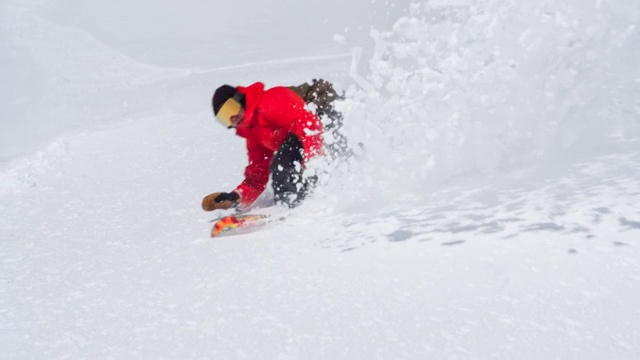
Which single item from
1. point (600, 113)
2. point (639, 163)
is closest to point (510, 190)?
point (639, 163)

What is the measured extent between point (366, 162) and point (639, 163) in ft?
4.05

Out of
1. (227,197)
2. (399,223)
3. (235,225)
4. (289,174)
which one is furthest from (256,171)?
(399,223)

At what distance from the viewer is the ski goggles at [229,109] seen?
3.59 metres

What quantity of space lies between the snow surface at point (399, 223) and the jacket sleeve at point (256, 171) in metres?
0.29

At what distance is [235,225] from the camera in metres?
3.29

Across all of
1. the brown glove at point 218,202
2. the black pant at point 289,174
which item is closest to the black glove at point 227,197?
the brown glove at point 218,202

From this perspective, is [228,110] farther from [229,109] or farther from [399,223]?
[399,223]

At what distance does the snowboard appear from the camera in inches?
128

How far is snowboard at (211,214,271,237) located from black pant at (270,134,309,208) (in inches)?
9.4

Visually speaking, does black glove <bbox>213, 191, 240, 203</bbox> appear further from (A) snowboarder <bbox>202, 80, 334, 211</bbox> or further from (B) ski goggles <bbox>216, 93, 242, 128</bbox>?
(B) ski goggles <bbox>216, 93, 242, 128</bbox>

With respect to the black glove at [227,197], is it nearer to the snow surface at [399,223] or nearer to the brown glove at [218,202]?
the brown glove at [218,202]

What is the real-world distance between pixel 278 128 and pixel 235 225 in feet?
2.20

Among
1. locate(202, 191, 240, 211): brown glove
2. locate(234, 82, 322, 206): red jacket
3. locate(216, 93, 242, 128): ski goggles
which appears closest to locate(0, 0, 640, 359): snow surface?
locate(202, 191, 240, 211): brown glove

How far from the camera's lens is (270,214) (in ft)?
11.7
